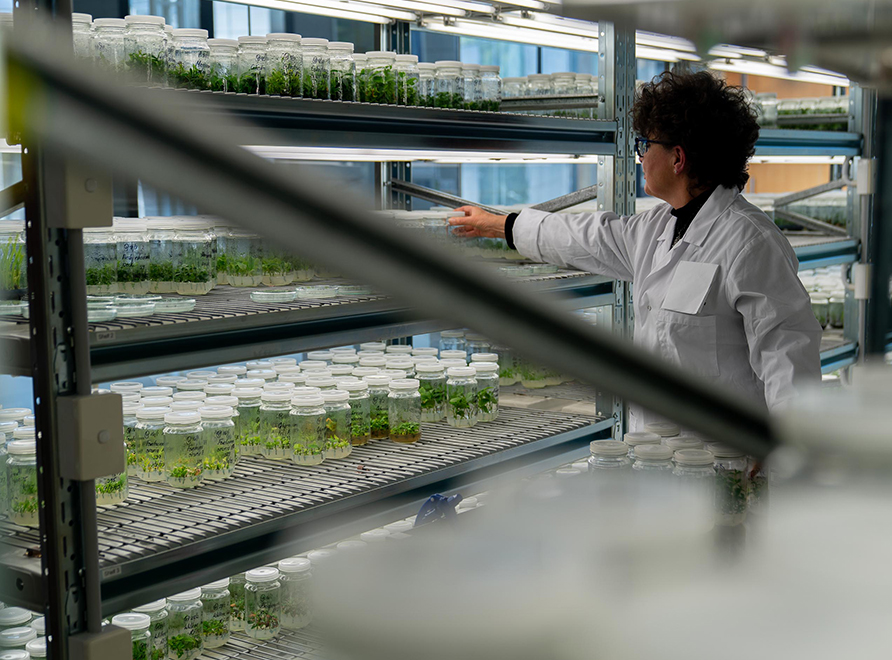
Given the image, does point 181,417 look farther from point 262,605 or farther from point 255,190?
point 255,190

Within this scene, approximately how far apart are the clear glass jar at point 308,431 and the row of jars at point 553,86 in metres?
1.46

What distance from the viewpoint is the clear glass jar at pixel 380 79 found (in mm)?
2506

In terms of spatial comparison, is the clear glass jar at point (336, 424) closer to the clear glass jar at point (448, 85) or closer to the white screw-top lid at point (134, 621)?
the white screw-top lid at point (134, 621)

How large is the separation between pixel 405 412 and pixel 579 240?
789 mm

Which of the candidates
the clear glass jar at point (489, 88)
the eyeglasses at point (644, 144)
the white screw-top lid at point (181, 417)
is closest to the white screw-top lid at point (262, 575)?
the white screw-top lid at point (181, 417)

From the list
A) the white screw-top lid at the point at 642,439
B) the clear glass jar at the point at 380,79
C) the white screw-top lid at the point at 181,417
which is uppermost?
the clear glass jar at the point at 380,79

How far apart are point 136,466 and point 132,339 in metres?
0.59

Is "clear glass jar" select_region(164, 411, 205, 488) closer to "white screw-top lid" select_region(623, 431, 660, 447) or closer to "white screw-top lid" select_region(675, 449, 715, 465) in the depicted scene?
"white screw-top lid" select_region(623, 431, 660, 447)

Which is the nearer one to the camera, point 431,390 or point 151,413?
point 151,413

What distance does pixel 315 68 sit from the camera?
238cm

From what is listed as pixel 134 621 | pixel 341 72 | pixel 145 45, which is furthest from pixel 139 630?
pixel 341 72

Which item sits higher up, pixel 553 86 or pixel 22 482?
pixel 553 86

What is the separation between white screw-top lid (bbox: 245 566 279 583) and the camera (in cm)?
246

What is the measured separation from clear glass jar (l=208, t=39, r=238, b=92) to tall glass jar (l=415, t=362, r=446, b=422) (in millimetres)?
1110
